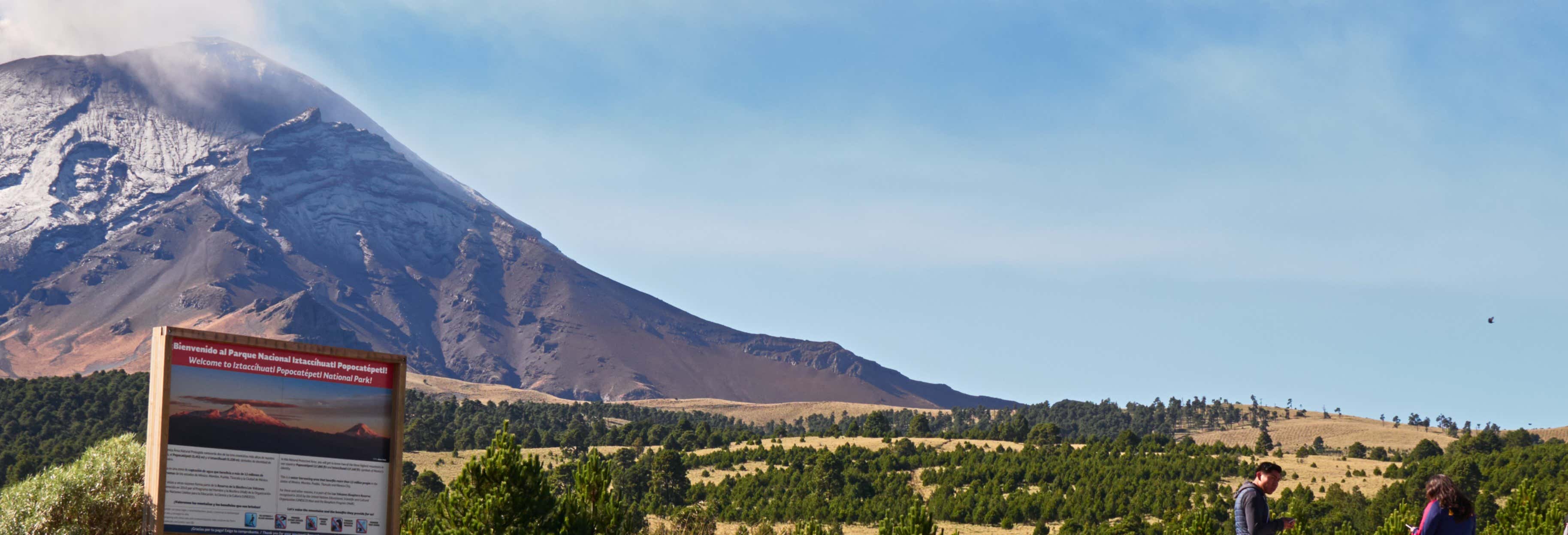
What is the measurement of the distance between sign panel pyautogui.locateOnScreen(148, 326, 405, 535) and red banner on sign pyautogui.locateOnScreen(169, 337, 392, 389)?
0.02m

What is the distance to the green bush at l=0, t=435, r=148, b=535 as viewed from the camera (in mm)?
20812

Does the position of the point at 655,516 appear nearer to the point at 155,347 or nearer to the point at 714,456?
the point at 714,456

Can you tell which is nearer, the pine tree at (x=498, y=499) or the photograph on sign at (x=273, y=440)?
the photograph on sign at (x=273, y=440)

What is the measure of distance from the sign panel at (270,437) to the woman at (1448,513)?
40.7 ft

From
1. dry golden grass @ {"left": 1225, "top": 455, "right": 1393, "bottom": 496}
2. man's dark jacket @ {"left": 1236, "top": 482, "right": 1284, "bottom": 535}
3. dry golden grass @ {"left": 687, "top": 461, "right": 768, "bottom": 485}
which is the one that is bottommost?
dry golden grass @ {"left": 687, "top": 461, "right": 768, "bottom": 485}

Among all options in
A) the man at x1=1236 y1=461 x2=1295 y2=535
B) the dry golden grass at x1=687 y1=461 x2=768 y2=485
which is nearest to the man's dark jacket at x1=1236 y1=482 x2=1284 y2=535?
the man at x1=1236 y1=461 x2=1295 y2=535

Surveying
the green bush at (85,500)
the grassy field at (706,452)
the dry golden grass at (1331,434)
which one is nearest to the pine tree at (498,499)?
the green bush at (85,500)

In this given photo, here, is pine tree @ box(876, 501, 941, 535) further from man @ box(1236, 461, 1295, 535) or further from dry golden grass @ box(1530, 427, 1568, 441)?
dry golden grass @ box(1530, 427, 1568, 441)

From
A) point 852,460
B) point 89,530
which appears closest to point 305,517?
point 89,530

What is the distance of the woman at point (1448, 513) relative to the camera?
11.4m

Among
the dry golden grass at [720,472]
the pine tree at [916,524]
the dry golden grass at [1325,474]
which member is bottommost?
the dry golden grass at [720,472]

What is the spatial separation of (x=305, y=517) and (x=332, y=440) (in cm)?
102

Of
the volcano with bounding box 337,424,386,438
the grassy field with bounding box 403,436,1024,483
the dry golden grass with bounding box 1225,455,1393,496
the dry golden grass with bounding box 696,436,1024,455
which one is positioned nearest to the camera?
the volcano with bounding box 337,424,386,438

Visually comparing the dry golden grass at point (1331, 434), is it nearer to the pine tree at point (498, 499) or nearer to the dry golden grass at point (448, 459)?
the dry golden grass at point (448, 459)
